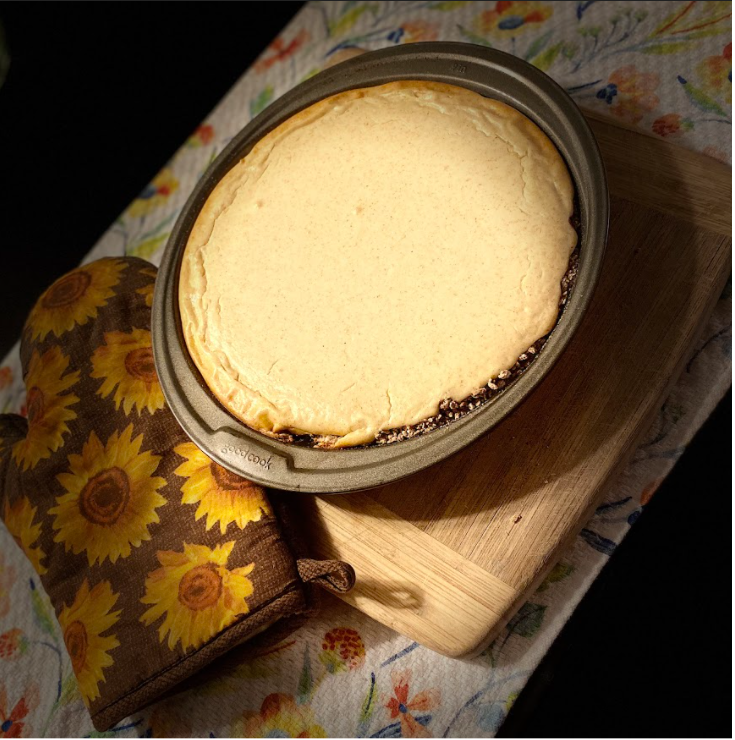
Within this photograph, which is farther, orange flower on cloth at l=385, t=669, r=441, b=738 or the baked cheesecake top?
orange flower on cloth at l=385, t=669, r=441, b=738

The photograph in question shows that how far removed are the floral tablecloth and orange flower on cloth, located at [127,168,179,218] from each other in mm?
577

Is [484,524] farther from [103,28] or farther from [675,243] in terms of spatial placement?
[103,28]

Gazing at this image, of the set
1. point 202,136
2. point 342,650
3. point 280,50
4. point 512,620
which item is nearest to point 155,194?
point 202,136

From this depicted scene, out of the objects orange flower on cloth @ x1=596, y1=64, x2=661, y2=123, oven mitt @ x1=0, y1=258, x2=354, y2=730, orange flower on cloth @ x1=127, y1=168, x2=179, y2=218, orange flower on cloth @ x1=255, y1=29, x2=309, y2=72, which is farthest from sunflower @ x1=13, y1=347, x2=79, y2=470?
orange flower on cloth @ x1=596, y1=64, x2=661, y2=123

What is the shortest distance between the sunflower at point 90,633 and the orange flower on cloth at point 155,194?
866 millimetres

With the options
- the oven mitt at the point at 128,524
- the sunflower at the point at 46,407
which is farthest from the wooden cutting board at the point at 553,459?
the sunflower at the point at 46,407

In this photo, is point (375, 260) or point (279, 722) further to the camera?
point (279, 722)

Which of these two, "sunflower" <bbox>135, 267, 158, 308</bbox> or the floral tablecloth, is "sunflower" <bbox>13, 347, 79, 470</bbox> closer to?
"sunflower" <bbox>135, 267, 158, 308</bbox>

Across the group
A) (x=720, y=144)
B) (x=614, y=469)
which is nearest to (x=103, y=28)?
(x=720, y=144)

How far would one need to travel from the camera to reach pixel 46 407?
1.10 meters

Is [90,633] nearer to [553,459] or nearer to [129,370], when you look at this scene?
[129,370]

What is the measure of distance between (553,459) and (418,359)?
21 cm

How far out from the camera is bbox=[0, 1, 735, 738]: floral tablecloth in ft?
3.34

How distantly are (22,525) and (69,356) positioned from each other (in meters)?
0.25
